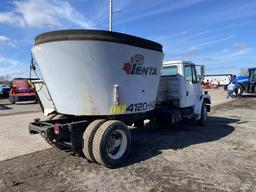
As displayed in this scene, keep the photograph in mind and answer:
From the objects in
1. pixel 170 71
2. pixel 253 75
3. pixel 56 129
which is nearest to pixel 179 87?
pixel 170 71

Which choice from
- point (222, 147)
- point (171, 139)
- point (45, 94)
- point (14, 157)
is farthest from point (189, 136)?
point (14, 157)

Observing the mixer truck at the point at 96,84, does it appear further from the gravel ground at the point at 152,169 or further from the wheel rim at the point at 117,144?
the gravel ground at the point at 152,169

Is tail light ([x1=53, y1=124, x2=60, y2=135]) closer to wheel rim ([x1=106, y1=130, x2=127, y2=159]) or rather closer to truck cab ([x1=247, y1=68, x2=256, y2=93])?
wheel rim ([x1=106, y1=130, x2=127, y2=159])

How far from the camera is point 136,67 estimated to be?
6309 millimetres

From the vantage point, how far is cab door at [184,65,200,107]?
368 inches

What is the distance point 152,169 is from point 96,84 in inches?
80.8

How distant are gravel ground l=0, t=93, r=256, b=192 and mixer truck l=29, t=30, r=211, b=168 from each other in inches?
17.9

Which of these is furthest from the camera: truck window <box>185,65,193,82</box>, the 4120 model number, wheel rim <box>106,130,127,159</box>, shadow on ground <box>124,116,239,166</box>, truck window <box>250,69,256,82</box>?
truck window <box>250,69,256,82</box>

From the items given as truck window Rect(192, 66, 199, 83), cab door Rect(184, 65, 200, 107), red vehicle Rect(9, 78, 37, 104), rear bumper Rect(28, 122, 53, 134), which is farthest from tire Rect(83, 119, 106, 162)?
red vehicle Rect(9, 78, 37, 104)

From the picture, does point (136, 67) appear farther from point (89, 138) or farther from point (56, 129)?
point (56, 129)

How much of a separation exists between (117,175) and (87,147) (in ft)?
2.76

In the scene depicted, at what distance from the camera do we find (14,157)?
6441 mm

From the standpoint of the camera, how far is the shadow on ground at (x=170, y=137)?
6816 mm

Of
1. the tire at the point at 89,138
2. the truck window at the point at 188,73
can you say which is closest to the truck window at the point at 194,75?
the truck window at the point at 188,73
